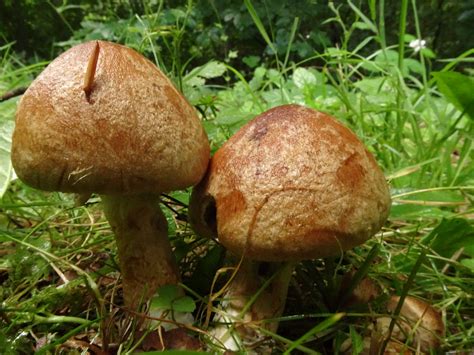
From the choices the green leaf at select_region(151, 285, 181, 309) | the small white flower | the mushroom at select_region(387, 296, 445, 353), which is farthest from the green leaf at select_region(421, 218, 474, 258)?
the small white flower

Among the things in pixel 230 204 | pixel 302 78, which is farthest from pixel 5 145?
pixel 302 78

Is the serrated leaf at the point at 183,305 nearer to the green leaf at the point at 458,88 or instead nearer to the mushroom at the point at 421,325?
the mushroom at the point at 421,325

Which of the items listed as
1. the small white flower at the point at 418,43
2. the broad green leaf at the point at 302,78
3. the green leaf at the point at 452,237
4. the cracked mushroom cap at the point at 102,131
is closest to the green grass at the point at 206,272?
the green leaf at the point at 452,237

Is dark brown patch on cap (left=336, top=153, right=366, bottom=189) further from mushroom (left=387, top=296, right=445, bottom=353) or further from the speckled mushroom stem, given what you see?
mushroom (left=387, top=296, right=445, bottom=353)

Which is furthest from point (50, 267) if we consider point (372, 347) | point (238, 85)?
point (238, 85)

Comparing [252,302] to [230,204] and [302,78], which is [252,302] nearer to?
[230,204]

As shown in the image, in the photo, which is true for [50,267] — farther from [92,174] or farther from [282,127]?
[282,127]
